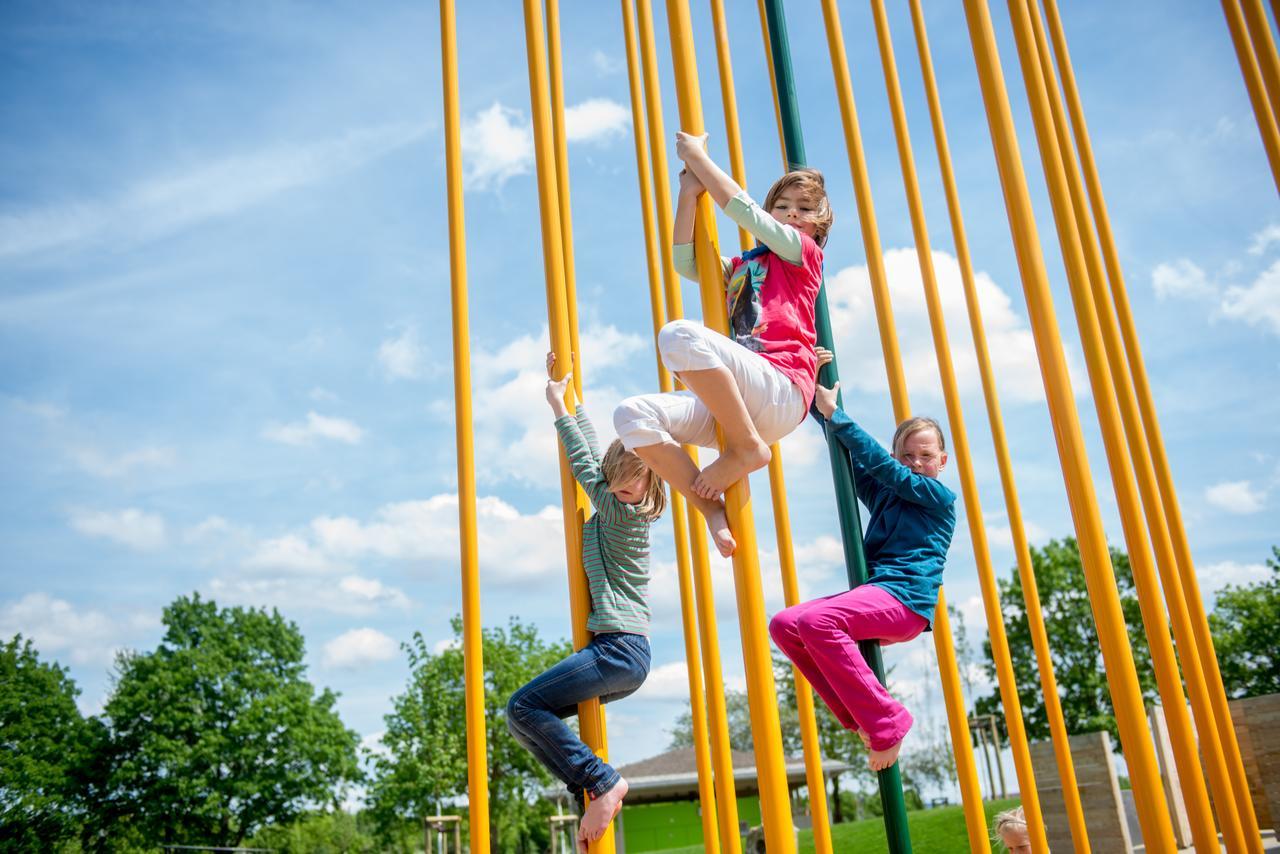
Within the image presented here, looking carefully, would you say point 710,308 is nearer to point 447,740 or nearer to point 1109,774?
point 1109,774

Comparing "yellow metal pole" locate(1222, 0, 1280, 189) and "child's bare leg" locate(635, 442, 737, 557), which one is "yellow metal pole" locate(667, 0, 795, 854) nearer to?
"child's bare leg" locate(635, 442, 737, 557)

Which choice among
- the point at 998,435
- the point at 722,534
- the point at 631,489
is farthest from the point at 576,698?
the point at 998,435

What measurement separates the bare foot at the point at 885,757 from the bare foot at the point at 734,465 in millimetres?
1025

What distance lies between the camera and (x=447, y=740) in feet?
93.6

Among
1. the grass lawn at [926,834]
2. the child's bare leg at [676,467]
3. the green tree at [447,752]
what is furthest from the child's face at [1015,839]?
the green tree at [447,752]

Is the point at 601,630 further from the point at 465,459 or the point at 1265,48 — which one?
the point at 1265,48

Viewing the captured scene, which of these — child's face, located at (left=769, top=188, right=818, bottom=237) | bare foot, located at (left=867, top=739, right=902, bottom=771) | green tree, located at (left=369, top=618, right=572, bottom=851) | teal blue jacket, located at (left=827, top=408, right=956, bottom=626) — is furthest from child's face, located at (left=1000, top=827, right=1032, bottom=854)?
green tree, located at (left=369, top=618, right=572, bottom=851)

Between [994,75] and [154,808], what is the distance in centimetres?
3490

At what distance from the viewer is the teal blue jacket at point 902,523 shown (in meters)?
3.32

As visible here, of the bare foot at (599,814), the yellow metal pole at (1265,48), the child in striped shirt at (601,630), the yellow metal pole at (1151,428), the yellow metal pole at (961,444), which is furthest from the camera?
the yellow metal pole at (1151,428)

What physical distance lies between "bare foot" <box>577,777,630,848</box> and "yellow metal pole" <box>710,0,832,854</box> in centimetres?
74

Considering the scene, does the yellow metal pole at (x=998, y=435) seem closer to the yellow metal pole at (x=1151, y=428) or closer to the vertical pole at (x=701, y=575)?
the yellow metal pole at (x=1151, y=428)

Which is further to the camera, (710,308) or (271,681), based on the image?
(271,681)

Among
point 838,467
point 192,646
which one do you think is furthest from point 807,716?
point 192,646
